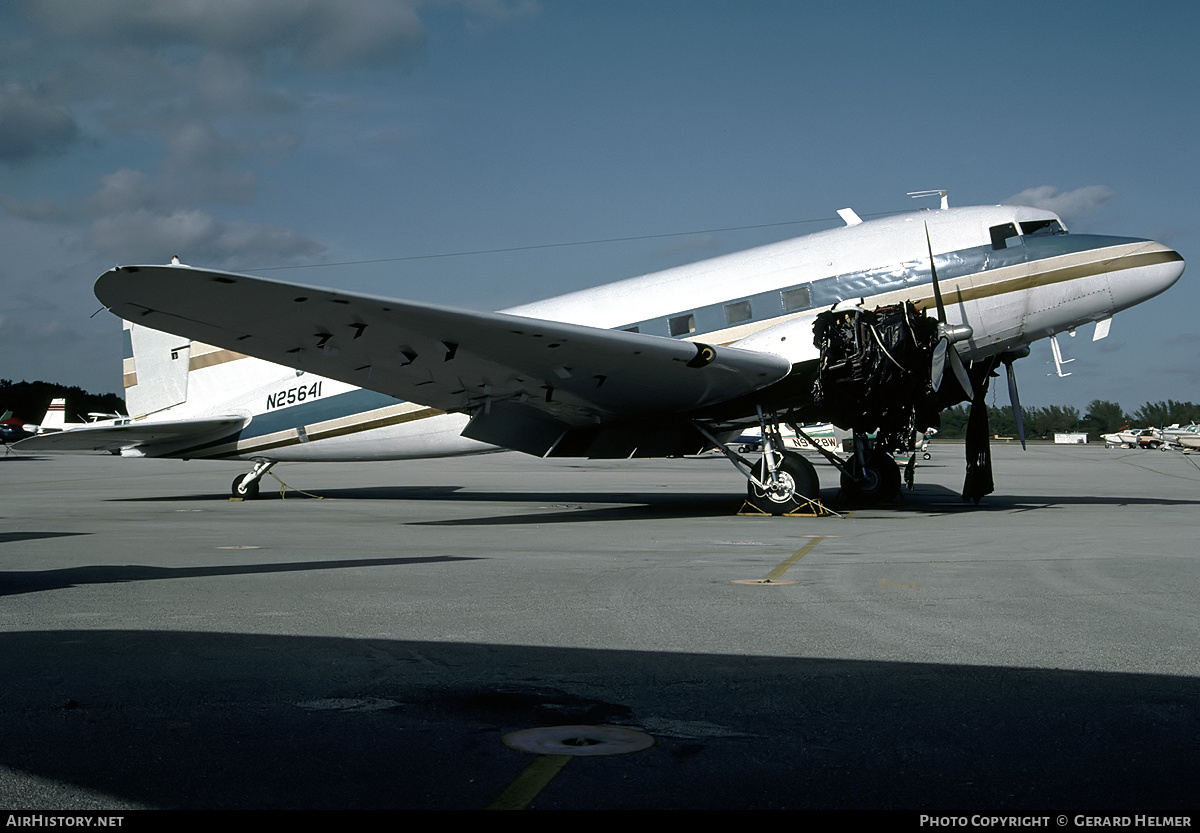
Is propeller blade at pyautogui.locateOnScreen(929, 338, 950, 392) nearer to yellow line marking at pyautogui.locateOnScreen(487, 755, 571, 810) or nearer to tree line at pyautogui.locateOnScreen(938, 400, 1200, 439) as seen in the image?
yellow line marking at pyautogui.locateOnScreen(487, 755, 571, 810)

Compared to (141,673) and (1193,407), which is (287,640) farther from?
(1193,407)

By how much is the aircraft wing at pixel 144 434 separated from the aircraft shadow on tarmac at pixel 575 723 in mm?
16327

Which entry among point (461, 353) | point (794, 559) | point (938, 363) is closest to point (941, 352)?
point (938, 363)

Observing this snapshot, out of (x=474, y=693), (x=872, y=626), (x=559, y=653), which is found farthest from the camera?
(x=872, y=626)

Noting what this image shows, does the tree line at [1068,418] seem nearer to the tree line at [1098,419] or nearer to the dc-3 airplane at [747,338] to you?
the tree line at [1098,419]

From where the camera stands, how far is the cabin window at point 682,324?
1700 cm

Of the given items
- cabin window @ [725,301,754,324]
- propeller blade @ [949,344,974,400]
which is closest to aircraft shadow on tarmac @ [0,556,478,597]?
cabin window @ [725,301,754,324]

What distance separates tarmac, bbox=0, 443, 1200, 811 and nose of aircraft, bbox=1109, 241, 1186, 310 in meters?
5.89

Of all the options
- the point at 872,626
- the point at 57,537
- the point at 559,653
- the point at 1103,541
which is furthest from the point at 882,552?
the point at 57,537

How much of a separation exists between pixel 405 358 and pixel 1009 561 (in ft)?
28.4

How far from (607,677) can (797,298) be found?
1244 centimetres

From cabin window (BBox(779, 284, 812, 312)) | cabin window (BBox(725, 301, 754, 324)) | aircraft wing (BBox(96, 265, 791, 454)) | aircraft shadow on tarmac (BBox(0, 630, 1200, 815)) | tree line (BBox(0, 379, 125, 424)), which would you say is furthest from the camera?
tree line (BBox(0, 379, 125, 424))

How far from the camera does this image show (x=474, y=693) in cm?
460

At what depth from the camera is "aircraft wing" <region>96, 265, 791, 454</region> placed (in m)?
12.1
